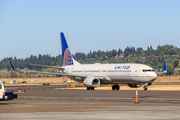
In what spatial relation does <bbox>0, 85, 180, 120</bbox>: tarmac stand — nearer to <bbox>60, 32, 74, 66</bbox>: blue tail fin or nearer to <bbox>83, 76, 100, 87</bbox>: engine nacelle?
<bbox>83, 76, 100, 87</bbox>: engine nacelle

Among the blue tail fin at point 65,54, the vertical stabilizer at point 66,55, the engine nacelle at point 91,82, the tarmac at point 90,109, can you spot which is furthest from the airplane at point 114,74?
the tarmac at point 90,109

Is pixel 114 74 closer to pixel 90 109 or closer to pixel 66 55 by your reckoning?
pixel 66 55

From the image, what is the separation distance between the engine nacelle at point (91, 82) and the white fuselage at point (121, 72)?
3.32 ft

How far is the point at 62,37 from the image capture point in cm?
7156

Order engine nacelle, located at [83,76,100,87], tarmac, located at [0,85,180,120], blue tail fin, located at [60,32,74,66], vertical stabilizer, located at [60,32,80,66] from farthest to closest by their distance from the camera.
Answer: blue tail fin, located at [60,32,74,66], vertical stabilizer, located at [60,32,80,66], engine nacelle, located at [83,76,100,87], tarmac, located at [0,85,180,120]

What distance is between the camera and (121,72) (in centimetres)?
5572

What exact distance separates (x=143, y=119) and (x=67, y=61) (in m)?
53.4

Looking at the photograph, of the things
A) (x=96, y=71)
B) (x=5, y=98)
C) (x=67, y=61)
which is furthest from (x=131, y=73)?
(x=5, y=98)

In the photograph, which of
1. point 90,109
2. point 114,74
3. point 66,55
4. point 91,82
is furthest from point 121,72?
point 90,109

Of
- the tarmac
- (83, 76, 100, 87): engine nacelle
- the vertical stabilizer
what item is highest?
the vertical stabilizer

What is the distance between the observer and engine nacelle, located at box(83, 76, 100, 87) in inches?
2255

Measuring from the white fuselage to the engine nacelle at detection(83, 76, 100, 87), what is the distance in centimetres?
101

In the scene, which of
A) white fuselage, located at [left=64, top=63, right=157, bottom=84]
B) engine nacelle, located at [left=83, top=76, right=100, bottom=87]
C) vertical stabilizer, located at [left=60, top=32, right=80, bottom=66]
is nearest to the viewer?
white fuselage, located at [left=64, top=63, right=157, bottom=84]

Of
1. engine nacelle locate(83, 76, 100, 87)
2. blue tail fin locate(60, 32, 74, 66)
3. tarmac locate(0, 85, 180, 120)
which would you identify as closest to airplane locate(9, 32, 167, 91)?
engine nacelle locate(83, 76, 100, 87)
